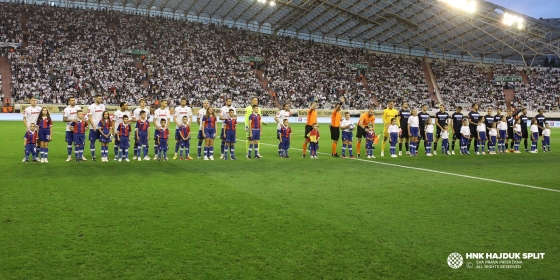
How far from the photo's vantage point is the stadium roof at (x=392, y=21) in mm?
49469

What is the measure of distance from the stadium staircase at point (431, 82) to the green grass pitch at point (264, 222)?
5138 centimetres

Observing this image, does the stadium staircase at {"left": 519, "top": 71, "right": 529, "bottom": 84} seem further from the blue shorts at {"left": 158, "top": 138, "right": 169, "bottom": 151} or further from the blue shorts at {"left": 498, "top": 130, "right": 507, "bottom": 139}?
the blue shorts at {"left": 158, "top": 138, "right": 169, "bottom": 151}

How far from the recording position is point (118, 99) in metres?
41.1

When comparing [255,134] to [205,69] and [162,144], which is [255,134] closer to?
[162,144]

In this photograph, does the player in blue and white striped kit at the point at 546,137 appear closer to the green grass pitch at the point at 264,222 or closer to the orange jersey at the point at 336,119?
the green grass pitch at the point at 264,222

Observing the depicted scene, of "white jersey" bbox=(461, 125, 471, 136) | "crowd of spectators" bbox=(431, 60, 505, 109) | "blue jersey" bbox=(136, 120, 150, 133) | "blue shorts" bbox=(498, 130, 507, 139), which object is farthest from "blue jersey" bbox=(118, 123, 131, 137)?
"crowd of spectators" bbox=(431, 60, 505, 109)

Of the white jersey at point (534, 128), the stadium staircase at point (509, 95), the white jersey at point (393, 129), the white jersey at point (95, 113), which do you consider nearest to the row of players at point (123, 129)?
the white jersey at point (95, 113)

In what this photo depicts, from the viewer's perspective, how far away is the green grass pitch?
4812 millimetres

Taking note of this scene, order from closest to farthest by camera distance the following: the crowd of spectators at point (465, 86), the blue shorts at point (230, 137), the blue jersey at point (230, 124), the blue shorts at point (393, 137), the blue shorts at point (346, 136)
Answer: the blue jersey at point (230, 124) < the blue shorts at point (230, 137) < the blue shorts at point (346, 136) < the blue shorts at point (393, 137) < the crowd of spectators at point (465, 86)

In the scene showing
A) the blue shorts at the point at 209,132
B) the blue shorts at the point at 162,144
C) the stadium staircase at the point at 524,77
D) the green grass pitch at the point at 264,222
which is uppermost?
the stadium staircase at the point at 524,77

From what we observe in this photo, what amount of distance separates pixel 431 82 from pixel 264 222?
205 ft

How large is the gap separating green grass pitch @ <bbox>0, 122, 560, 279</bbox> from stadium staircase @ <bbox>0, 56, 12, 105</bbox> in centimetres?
3186

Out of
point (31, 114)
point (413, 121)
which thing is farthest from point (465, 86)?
point (31, 114)

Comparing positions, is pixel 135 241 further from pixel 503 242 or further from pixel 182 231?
pixel 503 242
